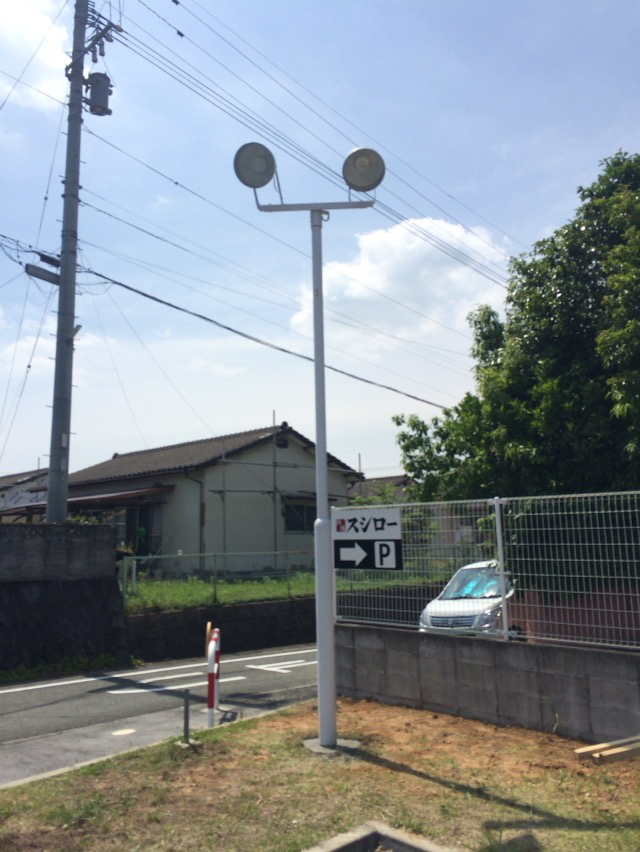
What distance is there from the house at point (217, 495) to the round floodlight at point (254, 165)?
57.5 ft

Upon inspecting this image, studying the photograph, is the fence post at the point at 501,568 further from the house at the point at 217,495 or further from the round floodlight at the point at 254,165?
the house at the point at 217,495

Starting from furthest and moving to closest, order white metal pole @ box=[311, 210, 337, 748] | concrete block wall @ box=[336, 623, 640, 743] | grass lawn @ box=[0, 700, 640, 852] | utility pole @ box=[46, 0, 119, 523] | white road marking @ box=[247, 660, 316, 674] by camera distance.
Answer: utility pole @ box=[46, 0, 119, 523] → white road marking @ box=[247, 660, 316, 674] → white metal pole @ box=[311, 210, 337, 748] → concrete block wall @ box=[336, 623, 640, 743] → grass lawn @ box=[0, 700, 640, 852]

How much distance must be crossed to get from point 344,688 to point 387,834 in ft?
13.2

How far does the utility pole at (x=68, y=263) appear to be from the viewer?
47.9ft

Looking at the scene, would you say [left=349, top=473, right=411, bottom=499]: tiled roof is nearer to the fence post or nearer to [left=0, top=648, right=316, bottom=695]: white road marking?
[left=0, top=648, right=316, bottom=695]: white road marking

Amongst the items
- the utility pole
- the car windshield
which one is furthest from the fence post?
the utility pole

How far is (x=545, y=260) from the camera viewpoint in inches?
388

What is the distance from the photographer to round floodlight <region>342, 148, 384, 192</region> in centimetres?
711

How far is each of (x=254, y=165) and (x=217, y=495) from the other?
1883 centimetres

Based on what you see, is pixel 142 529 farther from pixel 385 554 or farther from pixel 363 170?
pixel 363 170

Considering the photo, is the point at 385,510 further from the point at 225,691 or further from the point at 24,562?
the point at 24,562

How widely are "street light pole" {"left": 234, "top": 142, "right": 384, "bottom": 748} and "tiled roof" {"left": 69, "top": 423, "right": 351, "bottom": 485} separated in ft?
58.3

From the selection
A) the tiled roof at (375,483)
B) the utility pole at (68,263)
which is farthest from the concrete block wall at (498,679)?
the tiled roof at (375,483)

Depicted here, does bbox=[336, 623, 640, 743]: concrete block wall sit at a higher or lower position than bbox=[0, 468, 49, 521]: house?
lower
